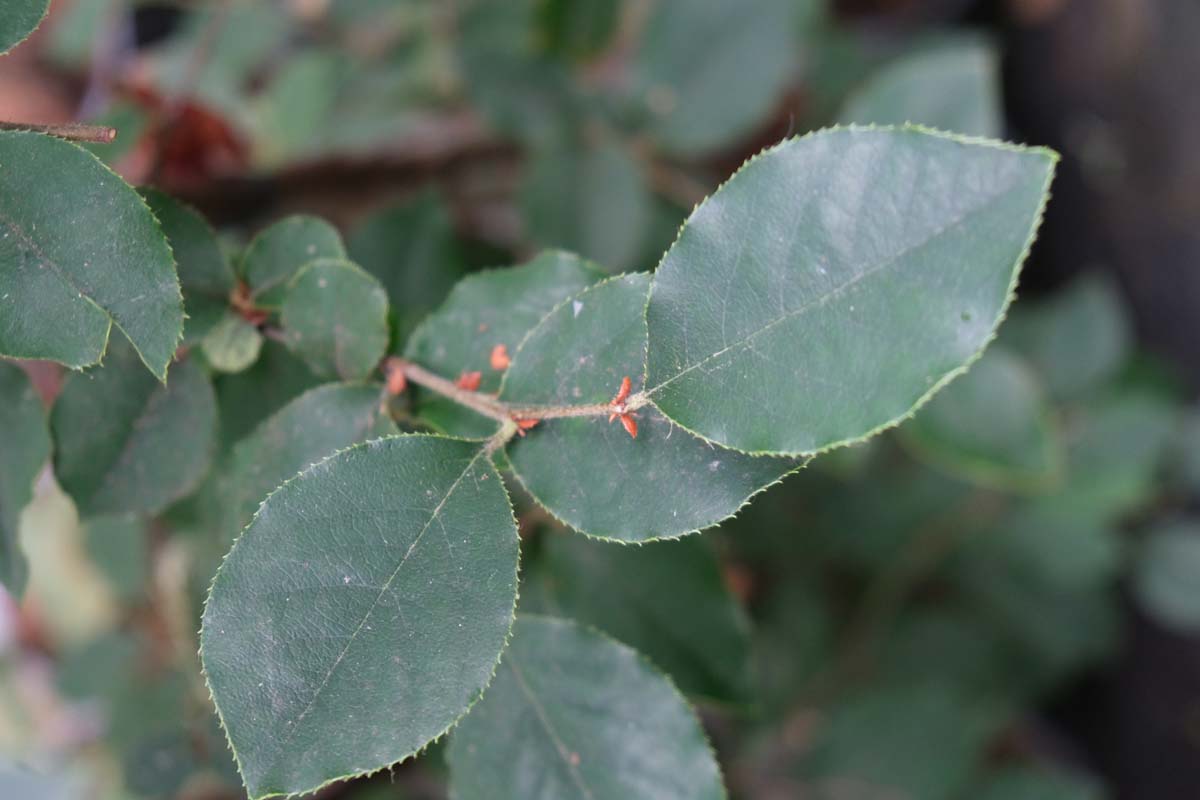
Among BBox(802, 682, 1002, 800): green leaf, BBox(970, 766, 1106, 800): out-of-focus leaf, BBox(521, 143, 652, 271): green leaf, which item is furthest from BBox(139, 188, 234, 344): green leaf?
BBox(970, 766, 1106, 800): out-of-focus leaf

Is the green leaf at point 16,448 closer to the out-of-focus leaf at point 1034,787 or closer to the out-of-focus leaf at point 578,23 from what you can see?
the out-of-focus leaf at point 578,23

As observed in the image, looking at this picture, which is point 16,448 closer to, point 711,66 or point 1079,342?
point 711,66

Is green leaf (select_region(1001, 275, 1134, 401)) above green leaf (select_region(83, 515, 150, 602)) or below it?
above

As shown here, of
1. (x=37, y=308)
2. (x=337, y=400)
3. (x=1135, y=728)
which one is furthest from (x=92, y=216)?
(x=1135, y=728)

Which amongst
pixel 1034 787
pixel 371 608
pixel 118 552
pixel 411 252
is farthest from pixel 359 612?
pixel 1034 787

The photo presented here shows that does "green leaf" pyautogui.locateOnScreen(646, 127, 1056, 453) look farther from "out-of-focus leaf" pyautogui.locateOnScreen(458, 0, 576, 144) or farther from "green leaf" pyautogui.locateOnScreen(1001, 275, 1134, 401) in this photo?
"green leaf" pyautogui.locateOnScreen(1001, 275, 1134, 401)

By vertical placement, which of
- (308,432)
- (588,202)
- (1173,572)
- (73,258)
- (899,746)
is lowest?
(899,746)

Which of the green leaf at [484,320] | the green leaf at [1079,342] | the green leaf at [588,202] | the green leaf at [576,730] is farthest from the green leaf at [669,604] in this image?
the green leaf at [1079,342]
